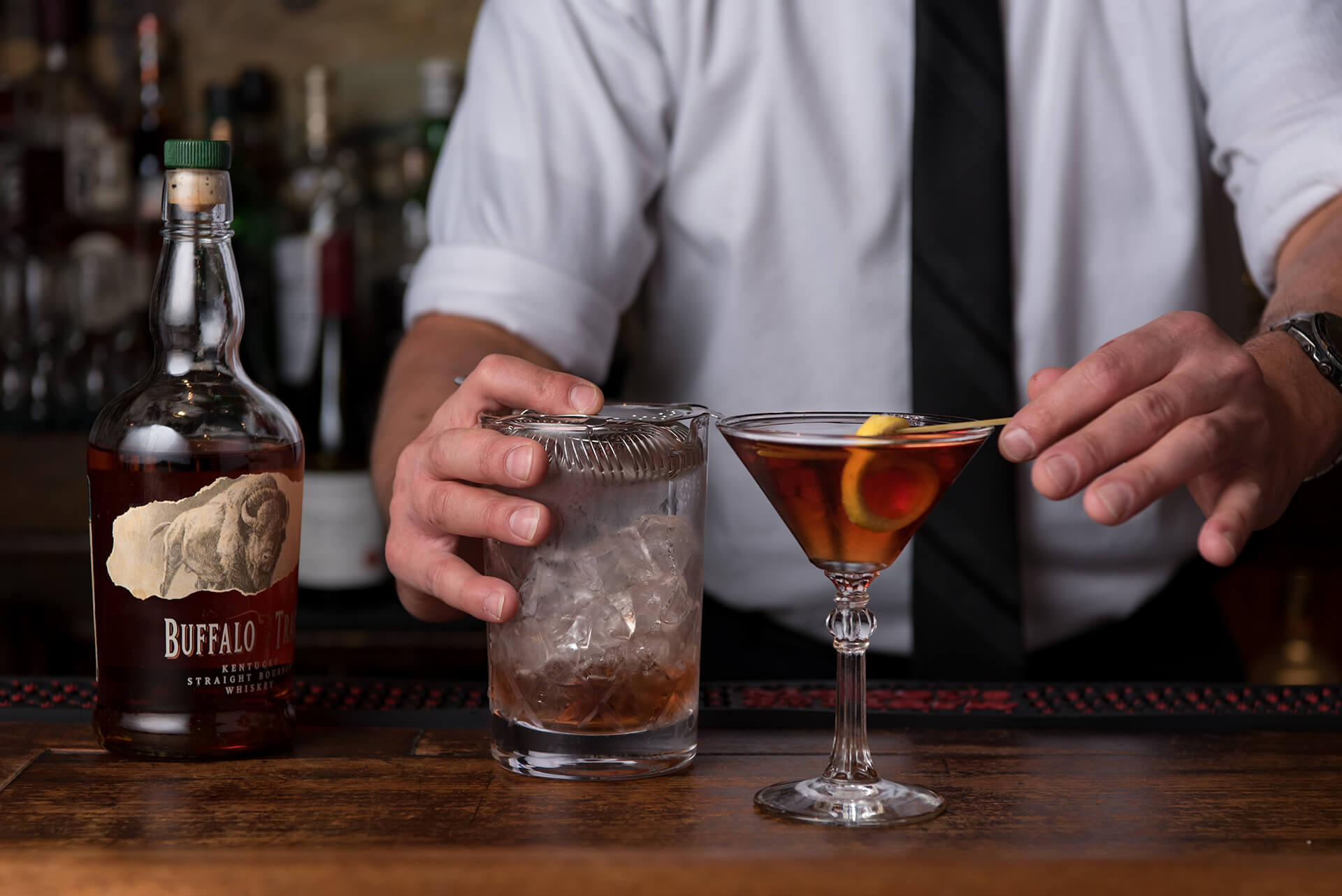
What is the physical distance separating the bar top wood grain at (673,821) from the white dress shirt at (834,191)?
49 cm

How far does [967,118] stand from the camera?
1283 mm

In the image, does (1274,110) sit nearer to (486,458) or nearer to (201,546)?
(486,458)

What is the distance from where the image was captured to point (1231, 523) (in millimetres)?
794

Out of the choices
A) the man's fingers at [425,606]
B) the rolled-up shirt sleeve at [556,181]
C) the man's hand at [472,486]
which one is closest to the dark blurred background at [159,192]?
the rolled-up shirt sleeve at [556,181]

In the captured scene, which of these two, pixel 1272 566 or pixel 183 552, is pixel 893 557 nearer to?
pixel 183 552

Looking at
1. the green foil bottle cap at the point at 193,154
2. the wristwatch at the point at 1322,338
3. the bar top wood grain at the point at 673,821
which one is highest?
the green foil bottle cap at the point at 193,154

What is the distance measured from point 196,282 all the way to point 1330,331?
33.4 inches

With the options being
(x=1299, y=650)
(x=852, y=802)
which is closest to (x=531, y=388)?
(x=852, y=802)

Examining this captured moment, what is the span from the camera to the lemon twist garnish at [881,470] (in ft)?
2.32

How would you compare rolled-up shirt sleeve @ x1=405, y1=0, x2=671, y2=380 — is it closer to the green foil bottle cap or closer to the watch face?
the green foil bottle cap

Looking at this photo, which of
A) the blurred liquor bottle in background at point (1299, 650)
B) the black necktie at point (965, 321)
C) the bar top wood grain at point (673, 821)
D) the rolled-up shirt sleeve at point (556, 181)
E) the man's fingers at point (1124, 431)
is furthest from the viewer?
the blurred liquor bottle in background at point (1299, 650)

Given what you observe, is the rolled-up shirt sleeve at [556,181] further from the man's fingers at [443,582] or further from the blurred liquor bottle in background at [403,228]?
the blurred liquor bottle in background at [403,228]

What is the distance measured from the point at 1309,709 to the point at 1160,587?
444 mm

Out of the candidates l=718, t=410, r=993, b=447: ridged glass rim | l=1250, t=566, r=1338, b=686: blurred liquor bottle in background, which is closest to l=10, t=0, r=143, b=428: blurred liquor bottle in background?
l=718, t=410, r=993, b=447: ridged glass rim
